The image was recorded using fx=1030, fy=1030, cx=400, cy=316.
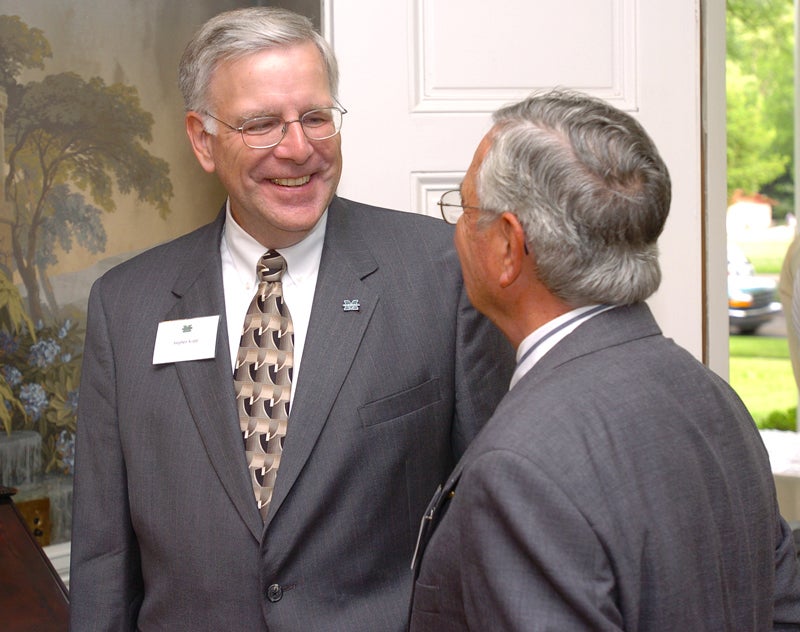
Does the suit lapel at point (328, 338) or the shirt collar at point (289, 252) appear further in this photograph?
the shirt collar at point (289, 252)

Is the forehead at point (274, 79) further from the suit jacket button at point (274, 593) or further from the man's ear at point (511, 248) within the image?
the suit jacket button at point (274, 593)

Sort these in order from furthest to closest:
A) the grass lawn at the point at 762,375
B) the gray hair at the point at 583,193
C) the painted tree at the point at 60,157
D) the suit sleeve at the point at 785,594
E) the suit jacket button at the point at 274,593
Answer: the grass lawn at the point at 762,375
the painted tree at the point at 60,157
the suit jacket button at the point at 274,593
the suit sleeve at the point at 785,594
the gray hair at the point at 583,193

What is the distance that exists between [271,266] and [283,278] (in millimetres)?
34

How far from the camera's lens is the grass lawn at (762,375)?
38.9 ft

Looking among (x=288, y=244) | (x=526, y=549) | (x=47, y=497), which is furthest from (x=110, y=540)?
(x=526, y=549)

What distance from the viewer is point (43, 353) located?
291 centimetres

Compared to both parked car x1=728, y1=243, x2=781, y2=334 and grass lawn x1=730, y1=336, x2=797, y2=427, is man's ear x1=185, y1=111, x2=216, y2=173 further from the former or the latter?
parked car x1=728, y1=243, x2=781, y2=334

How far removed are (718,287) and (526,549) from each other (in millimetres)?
1968

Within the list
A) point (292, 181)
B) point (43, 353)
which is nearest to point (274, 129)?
point (292, 181)

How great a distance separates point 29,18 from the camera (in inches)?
109

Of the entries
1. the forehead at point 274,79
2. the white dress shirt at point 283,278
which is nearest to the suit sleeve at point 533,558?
the white dress shirt at point 283,278

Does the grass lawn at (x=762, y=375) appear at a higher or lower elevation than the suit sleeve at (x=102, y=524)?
lower

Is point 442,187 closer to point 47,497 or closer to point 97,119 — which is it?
point 97,119

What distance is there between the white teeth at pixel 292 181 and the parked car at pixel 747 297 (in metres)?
12.0
